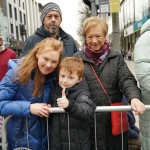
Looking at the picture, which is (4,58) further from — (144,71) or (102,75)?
(144,71)

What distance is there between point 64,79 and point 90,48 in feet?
1.67

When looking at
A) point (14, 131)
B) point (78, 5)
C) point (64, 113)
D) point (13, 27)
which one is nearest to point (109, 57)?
point (64, 113)

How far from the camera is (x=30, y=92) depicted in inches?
78.7

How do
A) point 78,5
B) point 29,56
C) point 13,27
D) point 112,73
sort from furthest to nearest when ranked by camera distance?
point 13,27, point 78,5, point 112,73, point 29,56

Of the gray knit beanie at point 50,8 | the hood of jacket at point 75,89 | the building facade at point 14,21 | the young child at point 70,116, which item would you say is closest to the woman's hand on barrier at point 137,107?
the young child at point 70,116

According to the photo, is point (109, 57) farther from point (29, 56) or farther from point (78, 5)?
point (78, 5)

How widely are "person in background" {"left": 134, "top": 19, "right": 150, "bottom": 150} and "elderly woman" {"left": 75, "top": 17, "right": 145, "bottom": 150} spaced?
13cm

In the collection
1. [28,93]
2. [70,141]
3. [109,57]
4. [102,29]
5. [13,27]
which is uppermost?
[13,27]

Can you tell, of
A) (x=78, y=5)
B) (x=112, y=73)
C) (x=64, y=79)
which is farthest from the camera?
(x=78, y=5)

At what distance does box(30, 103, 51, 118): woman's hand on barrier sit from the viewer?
6.17 ft

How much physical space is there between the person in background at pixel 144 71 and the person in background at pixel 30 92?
0.69 m

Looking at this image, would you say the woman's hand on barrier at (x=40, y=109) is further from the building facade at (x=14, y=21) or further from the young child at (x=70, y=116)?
the building facade at (x=14, y=21)

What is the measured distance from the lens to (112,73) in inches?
87.6

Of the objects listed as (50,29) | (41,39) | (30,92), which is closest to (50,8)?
(50,29)
